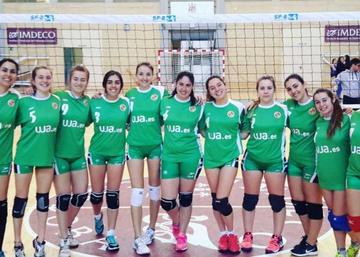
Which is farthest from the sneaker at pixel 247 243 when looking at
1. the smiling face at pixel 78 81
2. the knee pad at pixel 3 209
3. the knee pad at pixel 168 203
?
the knee pad at pixel 3 209

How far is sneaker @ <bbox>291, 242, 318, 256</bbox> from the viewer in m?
5.04

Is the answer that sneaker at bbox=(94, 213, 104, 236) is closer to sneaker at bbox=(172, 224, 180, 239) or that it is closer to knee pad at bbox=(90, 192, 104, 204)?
knee pad at bbox=(90, 192, 104, 204)

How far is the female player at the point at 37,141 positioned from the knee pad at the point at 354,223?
270cm

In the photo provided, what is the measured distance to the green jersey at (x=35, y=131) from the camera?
182 inches

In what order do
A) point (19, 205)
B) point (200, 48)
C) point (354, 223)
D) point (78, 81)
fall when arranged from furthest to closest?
point (200, 48)
point (78, 81)
point (19, 205)
point (354, 223)

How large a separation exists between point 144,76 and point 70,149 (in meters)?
1.01

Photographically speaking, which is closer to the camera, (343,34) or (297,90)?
(297,90)

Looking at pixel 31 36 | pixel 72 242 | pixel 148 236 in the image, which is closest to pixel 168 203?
pixel 148 236

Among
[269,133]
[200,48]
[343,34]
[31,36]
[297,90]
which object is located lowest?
[269,133]

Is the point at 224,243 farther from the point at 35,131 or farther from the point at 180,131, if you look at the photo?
the point at 35,131

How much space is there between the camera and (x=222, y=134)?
4.93 m

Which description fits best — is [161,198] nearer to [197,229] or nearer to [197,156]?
[197,156]

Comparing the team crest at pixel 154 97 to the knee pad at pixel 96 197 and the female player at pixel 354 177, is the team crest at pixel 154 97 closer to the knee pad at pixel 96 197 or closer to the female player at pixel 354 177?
the knee pad at pixel 96 197

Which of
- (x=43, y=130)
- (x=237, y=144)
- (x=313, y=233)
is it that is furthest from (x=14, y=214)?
(x=313, y=233)
